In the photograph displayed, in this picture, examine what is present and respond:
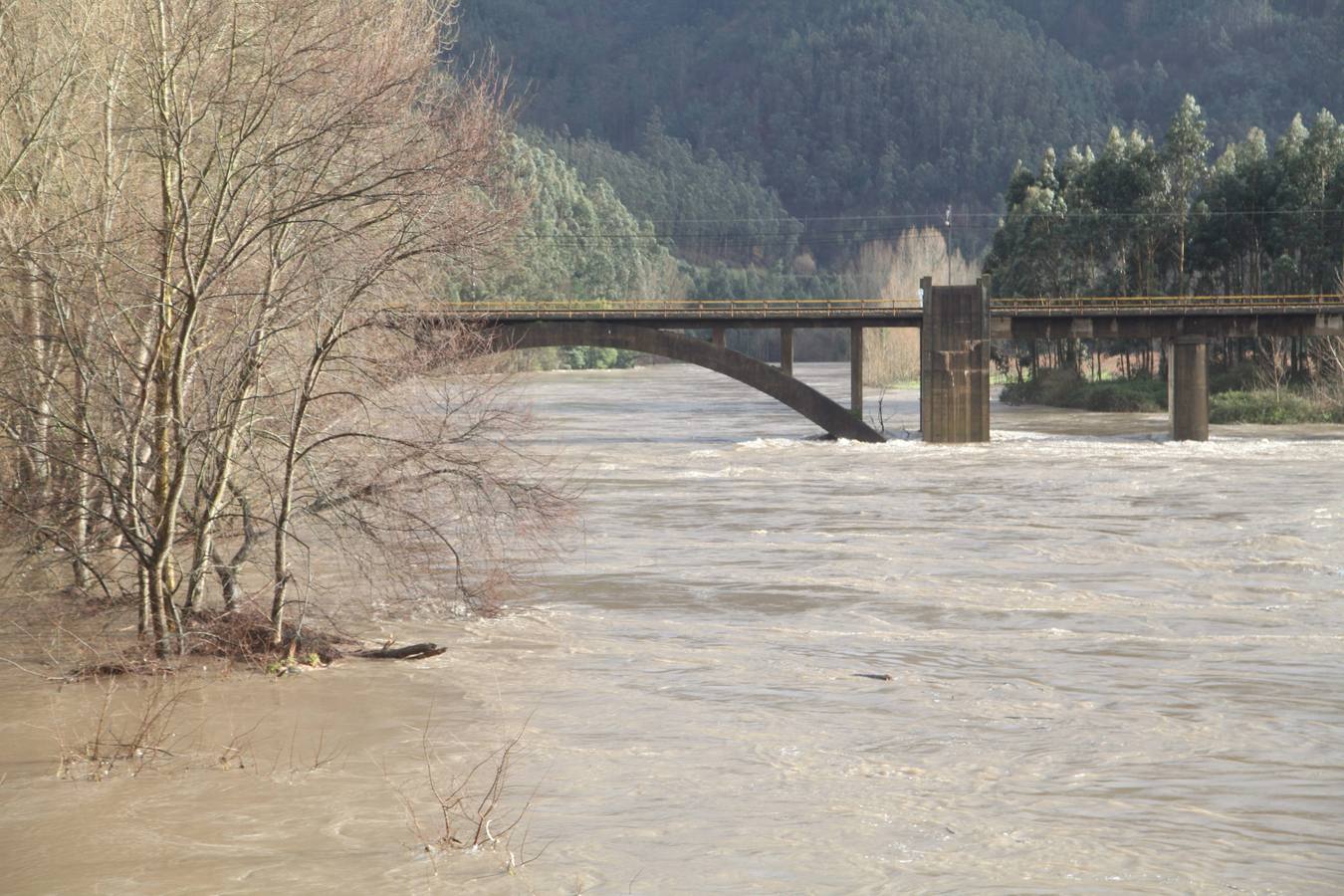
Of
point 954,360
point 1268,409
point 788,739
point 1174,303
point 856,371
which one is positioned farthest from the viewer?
point 1268,409

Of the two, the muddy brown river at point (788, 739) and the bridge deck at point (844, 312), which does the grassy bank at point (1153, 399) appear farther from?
the muddy brown river at point (788, 739)

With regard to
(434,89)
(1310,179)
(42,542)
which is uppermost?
(1310,179)

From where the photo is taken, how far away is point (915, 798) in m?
15.2

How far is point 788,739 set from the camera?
17.4 m

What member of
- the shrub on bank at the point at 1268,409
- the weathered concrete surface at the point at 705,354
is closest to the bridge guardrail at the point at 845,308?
the weathered concrete surface at the point at 705,354

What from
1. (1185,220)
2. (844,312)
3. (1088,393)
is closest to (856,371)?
(844,312)

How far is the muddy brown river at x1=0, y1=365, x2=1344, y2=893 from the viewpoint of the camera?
13328mm

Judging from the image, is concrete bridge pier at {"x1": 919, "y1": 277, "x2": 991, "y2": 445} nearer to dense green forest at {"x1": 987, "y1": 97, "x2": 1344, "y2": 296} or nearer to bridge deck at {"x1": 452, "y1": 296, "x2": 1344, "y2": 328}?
bridge deck at {"x1": 452, "y1": 296, "x2": 1344, "y2": 328}

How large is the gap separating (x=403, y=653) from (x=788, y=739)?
6.20m

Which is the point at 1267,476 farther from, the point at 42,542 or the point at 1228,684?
the point at 42,542

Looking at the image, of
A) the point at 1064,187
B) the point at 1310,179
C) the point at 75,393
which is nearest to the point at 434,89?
the point at 75,393

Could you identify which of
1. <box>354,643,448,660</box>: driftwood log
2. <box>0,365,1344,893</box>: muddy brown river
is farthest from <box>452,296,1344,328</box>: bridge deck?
<box>354,643,448,660</box>: driftwood log

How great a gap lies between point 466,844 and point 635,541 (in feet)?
70.2

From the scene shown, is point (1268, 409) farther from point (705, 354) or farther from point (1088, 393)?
point (705, 354)
